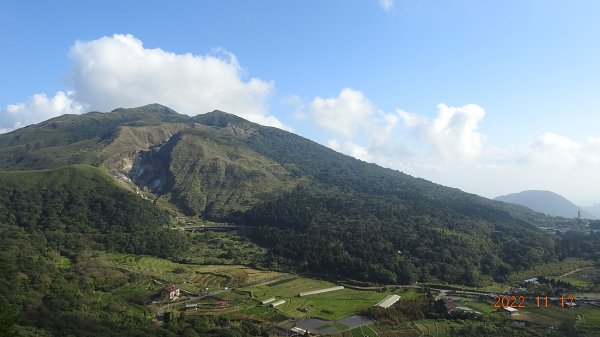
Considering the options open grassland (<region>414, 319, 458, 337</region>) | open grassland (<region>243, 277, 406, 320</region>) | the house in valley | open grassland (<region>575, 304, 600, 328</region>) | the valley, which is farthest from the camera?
the house in valley

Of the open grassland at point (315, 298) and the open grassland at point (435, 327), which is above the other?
the open grassland at point (315, 298)

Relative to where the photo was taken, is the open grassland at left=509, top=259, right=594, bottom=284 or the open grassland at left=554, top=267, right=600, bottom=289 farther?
the open grassland at left=509, top=259, right=594, bottom=284

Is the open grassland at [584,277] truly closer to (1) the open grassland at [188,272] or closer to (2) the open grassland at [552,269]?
(2) the open grassland at [552,269]

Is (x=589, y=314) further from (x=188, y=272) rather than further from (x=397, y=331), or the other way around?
(x=188, y=272)

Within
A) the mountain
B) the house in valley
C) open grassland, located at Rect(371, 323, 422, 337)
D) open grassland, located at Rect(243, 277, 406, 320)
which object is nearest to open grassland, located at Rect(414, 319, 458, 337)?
open grassland, located at Rect(371, 323, 422, 337)

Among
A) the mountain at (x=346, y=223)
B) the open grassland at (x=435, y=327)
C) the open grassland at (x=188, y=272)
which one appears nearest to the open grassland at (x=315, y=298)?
the open grassland at (x=188, y=272)

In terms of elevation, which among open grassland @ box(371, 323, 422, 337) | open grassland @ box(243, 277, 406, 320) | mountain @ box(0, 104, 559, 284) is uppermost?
mountain @ box(0, 104, 559, 284)

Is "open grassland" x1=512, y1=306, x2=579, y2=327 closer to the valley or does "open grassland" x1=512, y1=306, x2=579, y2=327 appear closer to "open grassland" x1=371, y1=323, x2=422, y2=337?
the valley

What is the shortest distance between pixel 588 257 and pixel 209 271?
4047 inches

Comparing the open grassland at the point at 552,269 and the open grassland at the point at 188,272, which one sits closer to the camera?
the open grassland at the point at 188,272

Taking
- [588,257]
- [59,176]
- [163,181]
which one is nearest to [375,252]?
[588,257]

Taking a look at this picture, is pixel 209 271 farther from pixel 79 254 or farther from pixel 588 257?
pixel 588 257

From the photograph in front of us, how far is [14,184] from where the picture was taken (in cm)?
13150

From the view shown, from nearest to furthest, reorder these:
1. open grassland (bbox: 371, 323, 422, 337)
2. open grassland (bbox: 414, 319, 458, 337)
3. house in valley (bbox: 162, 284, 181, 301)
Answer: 1. open grassland (bbox: 371, 323, 422, 337)
2. open grassland (bbox: 414, 319, 458, 337)
3. house in valley (bbox: 162, 284, 181, 301)
